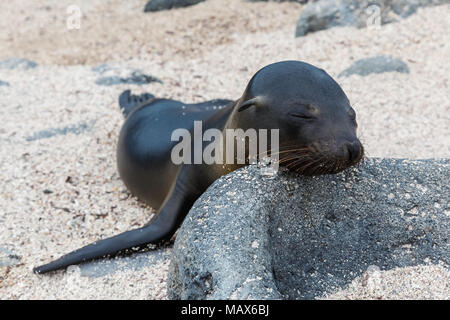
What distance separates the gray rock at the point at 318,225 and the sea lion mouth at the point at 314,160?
0.05 metres

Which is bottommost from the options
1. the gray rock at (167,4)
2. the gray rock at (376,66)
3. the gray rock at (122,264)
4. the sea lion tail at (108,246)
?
the gray rock at (167,4)

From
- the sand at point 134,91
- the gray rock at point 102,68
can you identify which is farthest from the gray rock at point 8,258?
the gray rock at point 102,68

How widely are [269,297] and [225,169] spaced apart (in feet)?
4.07

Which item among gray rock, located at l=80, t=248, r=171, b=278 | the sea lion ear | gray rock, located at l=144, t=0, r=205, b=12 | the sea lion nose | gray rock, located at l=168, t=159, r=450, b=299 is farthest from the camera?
gray rock, located at l=144, t=0, r=205, b=12

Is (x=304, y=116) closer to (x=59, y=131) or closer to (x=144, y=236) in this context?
(x=144, y=236)

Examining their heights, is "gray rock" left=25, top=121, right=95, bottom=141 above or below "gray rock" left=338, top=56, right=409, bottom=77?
below

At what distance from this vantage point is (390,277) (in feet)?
8.92

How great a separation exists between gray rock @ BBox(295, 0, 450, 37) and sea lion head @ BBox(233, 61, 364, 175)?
487 cm

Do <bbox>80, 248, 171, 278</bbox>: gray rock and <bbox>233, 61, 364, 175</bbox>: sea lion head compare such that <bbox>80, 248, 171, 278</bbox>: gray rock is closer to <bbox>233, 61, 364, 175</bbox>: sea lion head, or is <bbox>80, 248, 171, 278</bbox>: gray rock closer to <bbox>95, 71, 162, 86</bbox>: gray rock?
<bbox>233, 61, 364, 175</bbox>: sea lion head

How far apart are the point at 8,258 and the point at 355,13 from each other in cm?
555

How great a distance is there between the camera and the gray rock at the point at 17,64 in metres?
7.44

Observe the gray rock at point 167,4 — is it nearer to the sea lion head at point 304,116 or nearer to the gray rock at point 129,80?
the gray rock at point 129,80

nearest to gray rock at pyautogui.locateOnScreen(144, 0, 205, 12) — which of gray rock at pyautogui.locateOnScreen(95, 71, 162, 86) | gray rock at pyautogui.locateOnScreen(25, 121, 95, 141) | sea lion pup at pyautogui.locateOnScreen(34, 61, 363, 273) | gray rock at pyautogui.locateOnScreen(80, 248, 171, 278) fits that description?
gray rock at pyautogui.locateOnScreen(95, 71, 162, 86)

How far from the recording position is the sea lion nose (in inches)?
103
